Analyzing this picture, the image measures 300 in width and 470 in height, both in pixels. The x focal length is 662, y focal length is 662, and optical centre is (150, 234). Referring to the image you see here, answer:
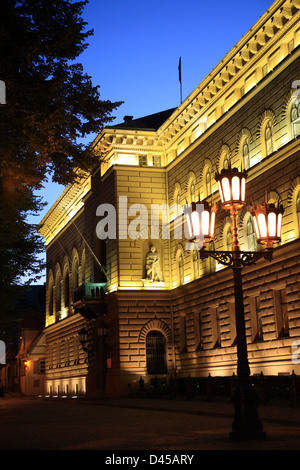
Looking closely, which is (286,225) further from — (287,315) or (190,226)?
(190,226)

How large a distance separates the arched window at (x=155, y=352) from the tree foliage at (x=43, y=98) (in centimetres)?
2149

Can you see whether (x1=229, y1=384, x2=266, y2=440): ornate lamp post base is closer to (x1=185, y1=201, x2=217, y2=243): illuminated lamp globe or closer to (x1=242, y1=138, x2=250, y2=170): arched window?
(x1=185, y1=201, x2=217, y2=243): illuminated lamp globe

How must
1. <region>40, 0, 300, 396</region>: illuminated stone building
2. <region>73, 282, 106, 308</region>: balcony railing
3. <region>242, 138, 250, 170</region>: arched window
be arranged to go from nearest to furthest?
<region>40, 0, 300, 396</region>: illuminated stone building → <region>242, 138, 250, 170</region>: arched window → <region>73, 282, 106, 308</region>: balcony railing

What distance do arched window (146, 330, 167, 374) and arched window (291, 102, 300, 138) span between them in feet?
59.8

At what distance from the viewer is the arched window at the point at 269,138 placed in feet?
98.2

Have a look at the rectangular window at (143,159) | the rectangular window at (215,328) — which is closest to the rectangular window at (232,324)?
the rectangular window at (215,328)

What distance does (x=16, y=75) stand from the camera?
19266mm

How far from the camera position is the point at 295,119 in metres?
27.8

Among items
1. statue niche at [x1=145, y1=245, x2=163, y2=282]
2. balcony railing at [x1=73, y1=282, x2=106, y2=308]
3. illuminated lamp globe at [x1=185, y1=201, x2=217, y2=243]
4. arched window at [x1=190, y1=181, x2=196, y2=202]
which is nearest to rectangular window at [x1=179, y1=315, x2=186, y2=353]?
statue niche at [x1=145, y1=245, x2=163, y2=282]

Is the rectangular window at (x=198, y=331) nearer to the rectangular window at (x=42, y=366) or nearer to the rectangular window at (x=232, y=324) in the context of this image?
the rectangular window at (x=232, y=324)

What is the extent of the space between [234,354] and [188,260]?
8422 mm

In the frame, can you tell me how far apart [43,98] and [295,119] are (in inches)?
500

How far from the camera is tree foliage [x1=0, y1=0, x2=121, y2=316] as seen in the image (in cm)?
1888
